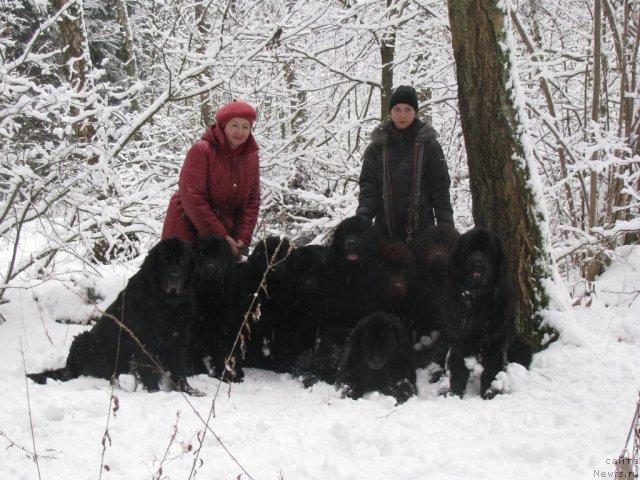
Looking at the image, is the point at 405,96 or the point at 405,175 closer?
the point at 405,96

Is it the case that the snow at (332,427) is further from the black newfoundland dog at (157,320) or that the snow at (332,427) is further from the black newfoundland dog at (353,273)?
the black newfoundland dog at (353,273)

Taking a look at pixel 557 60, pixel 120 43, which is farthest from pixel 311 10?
pixel 120 43

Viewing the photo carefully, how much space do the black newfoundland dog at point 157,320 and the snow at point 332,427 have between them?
0.69ft

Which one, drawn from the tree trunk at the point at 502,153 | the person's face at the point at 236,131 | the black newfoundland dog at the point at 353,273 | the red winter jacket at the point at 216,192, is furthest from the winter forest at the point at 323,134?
the person's face at the point at 236,131

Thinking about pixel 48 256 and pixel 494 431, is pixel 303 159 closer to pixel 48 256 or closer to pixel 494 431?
pixel 48 256

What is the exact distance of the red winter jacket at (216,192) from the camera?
5.59 m

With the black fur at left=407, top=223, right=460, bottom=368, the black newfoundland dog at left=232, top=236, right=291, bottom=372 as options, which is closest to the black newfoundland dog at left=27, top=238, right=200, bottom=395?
the black newfoundland dog at left=232, top=236, right=291, bottom=372

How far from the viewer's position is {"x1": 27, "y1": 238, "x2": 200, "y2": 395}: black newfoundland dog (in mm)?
4809

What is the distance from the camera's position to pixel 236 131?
18.2 ft

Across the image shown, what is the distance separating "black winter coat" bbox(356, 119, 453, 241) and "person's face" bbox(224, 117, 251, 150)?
127 cm

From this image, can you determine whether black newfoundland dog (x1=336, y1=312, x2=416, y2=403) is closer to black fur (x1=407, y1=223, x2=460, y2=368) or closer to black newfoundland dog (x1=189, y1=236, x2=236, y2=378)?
black fur (x1=407, y1=223, x2=460, y2=368)

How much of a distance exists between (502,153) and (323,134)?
525 cm

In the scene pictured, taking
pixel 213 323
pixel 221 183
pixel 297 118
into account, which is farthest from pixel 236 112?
pixel 297 118

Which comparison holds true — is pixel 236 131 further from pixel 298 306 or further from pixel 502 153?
pixel 502 153
